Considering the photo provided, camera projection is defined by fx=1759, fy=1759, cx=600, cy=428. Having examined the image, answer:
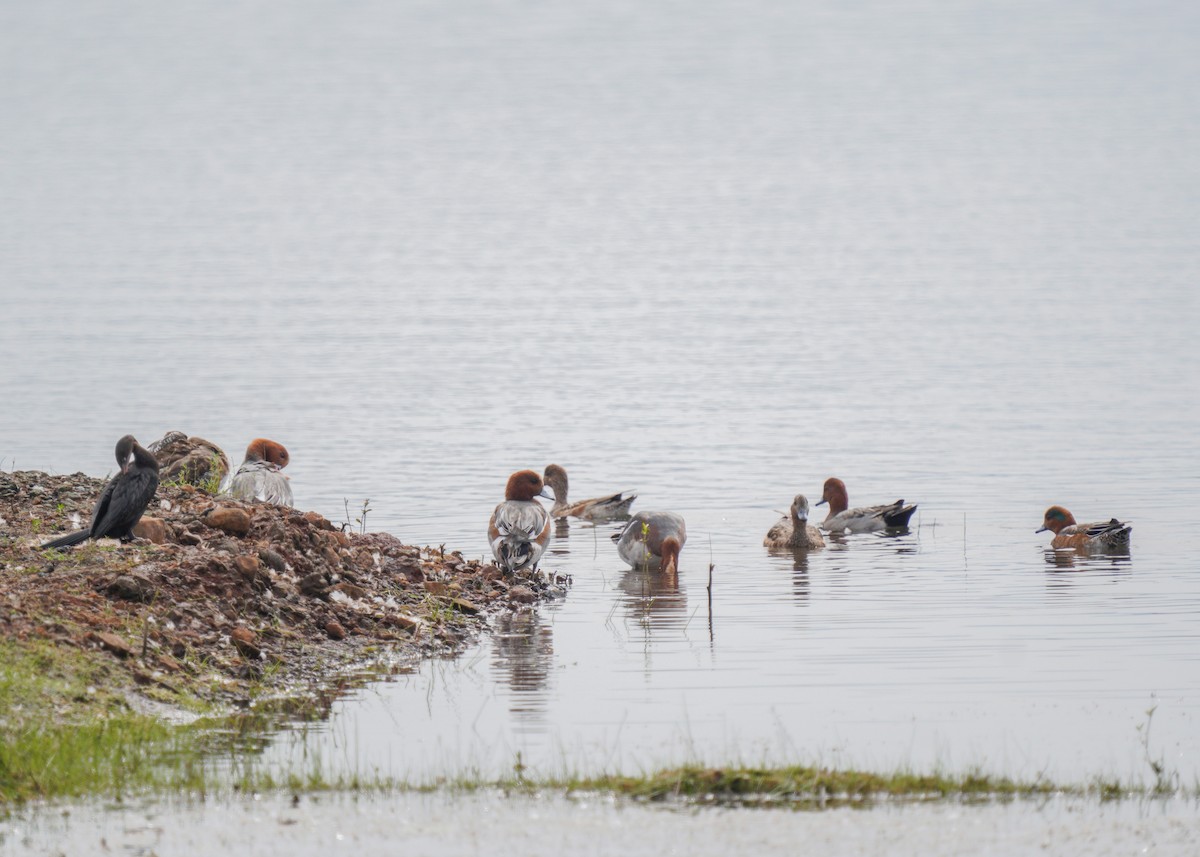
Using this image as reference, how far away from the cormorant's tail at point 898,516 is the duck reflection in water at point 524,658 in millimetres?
8019

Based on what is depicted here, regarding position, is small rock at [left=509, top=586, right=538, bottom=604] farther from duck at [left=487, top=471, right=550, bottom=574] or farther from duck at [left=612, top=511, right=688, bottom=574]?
duck at [left=612, top=511, right=688, bottom=574]

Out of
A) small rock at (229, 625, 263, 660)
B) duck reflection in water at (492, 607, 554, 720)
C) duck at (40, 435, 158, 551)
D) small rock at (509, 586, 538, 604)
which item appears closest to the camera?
duck reflection in water at (492, 607, 554, 720)

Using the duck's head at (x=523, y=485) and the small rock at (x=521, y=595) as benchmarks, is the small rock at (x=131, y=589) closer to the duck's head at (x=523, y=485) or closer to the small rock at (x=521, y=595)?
the small rock at (x=521, y=595)

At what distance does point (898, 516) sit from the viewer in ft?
75.6

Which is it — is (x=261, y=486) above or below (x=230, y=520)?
above

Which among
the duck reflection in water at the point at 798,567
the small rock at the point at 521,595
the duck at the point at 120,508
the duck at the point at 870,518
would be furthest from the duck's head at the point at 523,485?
the duck at the point at 120,508

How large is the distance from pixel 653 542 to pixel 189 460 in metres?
5.64

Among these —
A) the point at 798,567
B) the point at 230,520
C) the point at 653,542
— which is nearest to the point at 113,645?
the point at 230,520

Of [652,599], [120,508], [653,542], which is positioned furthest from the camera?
[653,542]

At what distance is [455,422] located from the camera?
35188mm

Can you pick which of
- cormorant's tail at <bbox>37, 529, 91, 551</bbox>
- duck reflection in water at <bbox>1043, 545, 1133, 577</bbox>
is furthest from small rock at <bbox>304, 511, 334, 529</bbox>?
duck reflection in water at <bbox>1043, 545, 1133, 577</bbox>

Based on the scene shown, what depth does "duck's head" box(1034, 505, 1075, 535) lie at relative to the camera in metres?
21.5

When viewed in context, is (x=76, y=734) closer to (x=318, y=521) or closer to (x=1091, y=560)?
(x=318, y=521)

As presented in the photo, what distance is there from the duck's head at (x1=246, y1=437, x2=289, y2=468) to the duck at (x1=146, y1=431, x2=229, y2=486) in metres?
0.35
